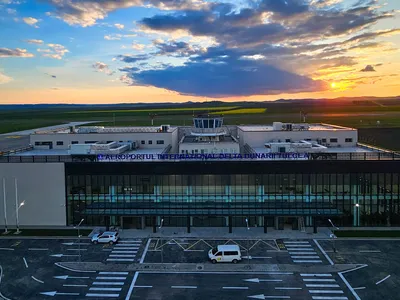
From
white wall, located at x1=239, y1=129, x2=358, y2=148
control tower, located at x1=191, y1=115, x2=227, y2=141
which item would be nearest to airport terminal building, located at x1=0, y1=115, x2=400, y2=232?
white wall, located at x1=239, y1=129, x2=358, y2=148

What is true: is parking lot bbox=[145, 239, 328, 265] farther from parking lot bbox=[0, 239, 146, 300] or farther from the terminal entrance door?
the terminal entrance door

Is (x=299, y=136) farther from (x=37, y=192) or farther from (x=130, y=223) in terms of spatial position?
(x=37, y=192)

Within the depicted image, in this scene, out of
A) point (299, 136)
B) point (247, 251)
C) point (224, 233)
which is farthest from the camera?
point (299, 136)

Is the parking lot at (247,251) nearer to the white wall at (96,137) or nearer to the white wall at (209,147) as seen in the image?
the white wall at (209,147)

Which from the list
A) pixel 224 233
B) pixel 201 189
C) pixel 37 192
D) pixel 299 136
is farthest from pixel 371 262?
pixel 37 192

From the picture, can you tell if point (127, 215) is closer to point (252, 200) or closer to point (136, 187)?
point (136, 187)

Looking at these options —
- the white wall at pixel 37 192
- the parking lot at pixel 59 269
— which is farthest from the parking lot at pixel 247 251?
the white wall at pixel 37 192

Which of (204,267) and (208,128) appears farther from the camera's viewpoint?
(208,128)

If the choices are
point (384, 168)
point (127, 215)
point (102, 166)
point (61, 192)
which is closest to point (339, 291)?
point (384, 168)
